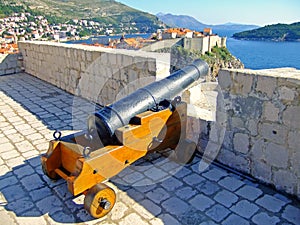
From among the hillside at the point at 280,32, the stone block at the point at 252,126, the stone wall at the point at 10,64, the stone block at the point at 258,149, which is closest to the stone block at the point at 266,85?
the stone block at the point at 252,126

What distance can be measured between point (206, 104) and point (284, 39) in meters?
99.9

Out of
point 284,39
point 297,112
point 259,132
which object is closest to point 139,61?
point 259,132

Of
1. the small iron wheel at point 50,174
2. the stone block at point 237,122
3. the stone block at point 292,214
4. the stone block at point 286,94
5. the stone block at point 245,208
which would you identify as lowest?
the stone block at point 245,208

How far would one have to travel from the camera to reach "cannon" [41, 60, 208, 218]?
7.64 ft

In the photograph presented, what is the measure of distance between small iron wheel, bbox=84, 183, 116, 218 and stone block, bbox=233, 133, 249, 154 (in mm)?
1472

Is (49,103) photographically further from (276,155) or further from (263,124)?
(276,155)

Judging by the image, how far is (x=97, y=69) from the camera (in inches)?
211

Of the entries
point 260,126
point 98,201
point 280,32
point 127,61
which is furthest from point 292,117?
point 280,32

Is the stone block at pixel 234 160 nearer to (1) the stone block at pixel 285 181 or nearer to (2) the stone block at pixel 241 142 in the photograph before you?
(2) the stone block at pixel 241 142

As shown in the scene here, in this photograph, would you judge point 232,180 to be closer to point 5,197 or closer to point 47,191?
point 47,191

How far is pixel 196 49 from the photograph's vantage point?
4934cm

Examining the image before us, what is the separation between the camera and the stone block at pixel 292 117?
2.50m

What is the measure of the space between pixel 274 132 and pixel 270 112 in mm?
193

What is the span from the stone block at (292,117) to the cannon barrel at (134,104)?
41.5 inches
